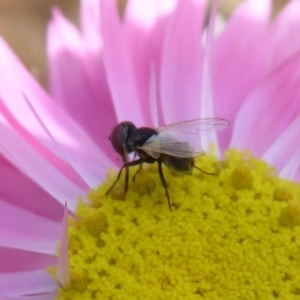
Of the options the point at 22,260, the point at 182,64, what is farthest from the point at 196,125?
the point at 22,260

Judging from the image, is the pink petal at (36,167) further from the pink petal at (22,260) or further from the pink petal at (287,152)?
the pink petal at (287,152)

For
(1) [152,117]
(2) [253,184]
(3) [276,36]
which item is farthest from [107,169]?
(3) [276,36]

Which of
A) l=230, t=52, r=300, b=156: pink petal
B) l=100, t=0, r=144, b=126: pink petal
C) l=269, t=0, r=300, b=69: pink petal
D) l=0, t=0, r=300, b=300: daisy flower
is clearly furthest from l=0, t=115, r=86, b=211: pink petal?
l=269, t=0, r=300, b=69: pink petal

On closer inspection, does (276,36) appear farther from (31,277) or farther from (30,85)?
(31,277)

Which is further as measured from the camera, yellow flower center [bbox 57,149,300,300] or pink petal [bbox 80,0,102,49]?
pink petal [bbox 80,0,102,49]

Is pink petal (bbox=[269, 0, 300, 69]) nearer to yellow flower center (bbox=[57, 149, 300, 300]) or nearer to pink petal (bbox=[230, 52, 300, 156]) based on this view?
pink petal (bbox=[230, 52, 300, 156])

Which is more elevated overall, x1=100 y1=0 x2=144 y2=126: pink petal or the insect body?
x1=100 y1=0 x2=144 y2=126: pink petal

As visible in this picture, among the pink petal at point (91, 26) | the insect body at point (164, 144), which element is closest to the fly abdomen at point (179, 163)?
the insect body at point (164, 144)
